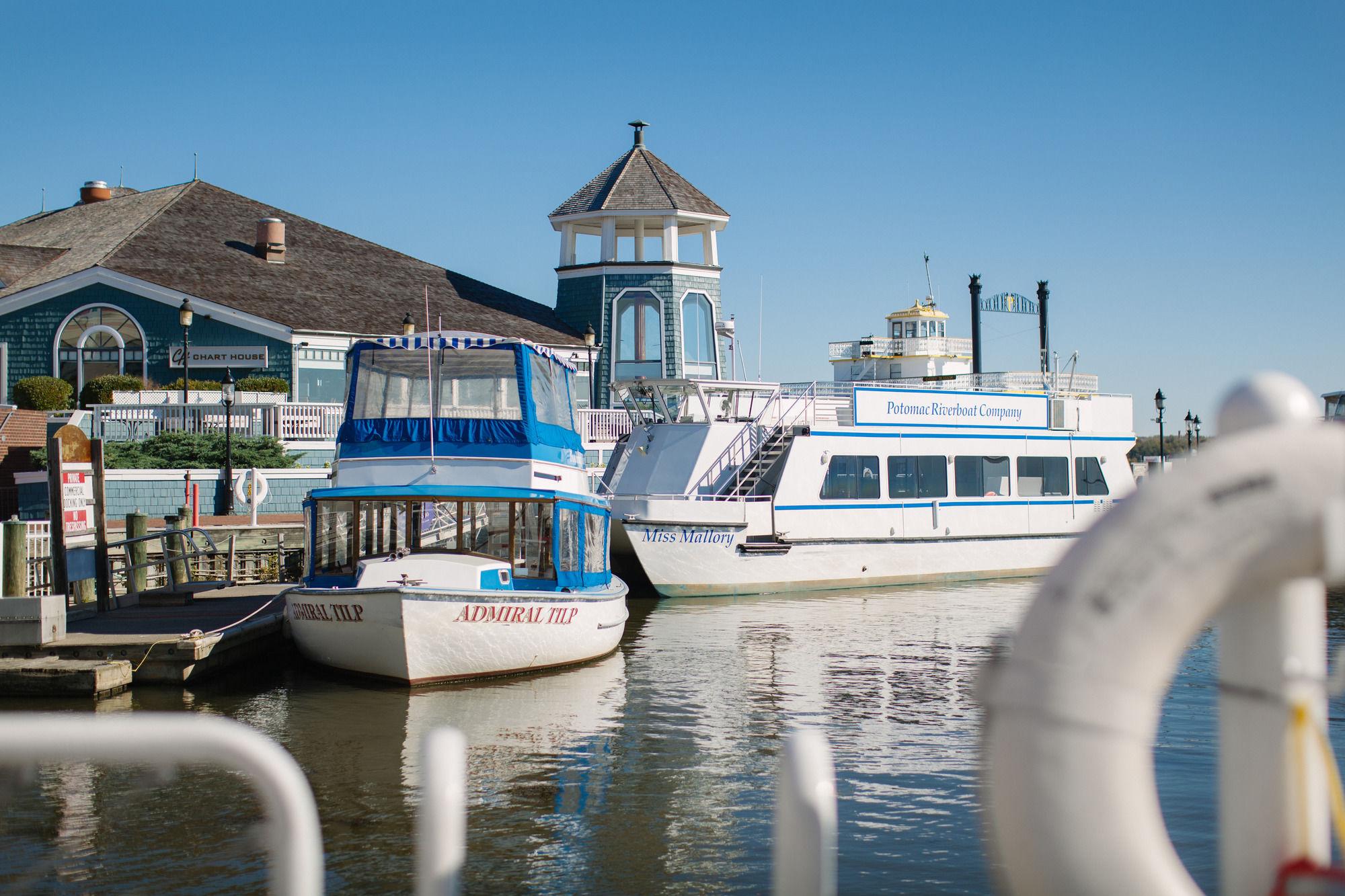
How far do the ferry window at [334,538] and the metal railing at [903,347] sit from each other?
3904 cm

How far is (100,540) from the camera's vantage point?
18.1 m

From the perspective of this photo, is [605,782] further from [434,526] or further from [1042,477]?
[1042,477]

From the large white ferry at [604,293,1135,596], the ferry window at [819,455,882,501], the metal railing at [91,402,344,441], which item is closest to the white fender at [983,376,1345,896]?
the large white ferry at [604,293,1135,596]

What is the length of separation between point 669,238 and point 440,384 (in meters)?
24.6

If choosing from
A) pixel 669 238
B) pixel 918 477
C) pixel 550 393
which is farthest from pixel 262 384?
pixel 550 393

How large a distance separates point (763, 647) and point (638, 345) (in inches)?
902

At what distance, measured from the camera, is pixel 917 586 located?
27.4 meters

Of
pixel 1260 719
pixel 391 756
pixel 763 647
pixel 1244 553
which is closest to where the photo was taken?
pixel 1244 553

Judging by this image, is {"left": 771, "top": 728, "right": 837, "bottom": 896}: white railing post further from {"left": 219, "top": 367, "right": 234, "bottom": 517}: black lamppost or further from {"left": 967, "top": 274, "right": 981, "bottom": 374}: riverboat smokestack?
{"left": 967, "top": 274, "right": 981, "bottom": 374}: riverboat smokestack

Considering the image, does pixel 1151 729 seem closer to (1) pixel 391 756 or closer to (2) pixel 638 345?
(1) pixel 391 756

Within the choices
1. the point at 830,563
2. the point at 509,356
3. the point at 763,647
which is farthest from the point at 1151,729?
the point at 830,563

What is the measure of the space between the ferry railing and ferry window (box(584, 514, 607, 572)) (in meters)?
7.79

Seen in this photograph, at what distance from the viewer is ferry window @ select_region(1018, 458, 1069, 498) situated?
29719 mm

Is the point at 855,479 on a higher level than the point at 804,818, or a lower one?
higher
